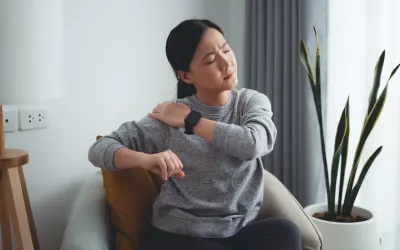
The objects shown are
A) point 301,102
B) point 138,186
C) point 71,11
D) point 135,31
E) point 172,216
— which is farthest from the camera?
point 301,102

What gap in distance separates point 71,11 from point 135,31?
392mm

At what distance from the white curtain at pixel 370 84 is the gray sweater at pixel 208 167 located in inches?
37.8

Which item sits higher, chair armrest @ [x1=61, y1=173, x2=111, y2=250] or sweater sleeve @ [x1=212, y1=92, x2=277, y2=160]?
sweater sleeve @ [x1=212, y1=92, x2=277, y2=160]

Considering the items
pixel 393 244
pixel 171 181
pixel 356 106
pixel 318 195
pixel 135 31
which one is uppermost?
pixel 135 31

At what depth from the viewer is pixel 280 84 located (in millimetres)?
2508

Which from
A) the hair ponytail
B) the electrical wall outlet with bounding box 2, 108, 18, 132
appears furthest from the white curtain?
the electrical wall outlet with bounding box 2, 108, 18, 132

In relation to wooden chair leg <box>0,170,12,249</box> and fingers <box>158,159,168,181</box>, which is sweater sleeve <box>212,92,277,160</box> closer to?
fingers <box>158,159,168,181</box>

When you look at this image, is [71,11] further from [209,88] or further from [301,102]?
[301,102]

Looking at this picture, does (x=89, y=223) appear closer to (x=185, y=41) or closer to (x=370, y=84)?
(x=185, y=41)

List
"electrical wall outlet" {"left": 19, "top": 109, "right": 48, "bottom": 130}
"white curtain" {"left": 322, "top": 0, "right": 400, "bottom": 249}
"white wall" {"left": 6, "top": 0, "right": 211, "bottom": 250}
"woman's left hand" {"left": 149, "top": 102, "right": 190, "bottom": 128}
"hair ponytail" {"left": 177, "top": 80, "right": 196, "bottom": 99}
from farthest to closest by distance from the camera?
1. "white curtain" {"left": 322, "top": 0, "right": 400, "bottom": 249}
2. "white wall" {"left": 6, "top": 0, "right": 211, "bottom": 250}
3. "electrical wall outlet" {"left": 19, "top": 109, "right": 48, "bottom": 130}
4. "hair ponytail" {"left": 177, "top": 80, "right": 196, "bottom": 99}
5. "woman's left hand" {"left": 149, "top": 102, "right": 190, "bottom": 128}

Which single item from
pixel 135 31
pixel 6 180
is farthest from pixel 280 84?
pixel 6 180

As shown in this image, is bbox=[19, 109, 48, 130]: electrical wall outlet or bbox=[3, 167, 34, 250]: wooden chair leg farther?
bbox=[19, 109, 48, 130]: electrical wall outlet

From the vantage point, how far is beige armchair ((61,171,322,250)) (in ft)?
4.51

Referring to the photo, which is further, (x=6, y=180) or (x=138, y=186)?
(x=138, y=186)
